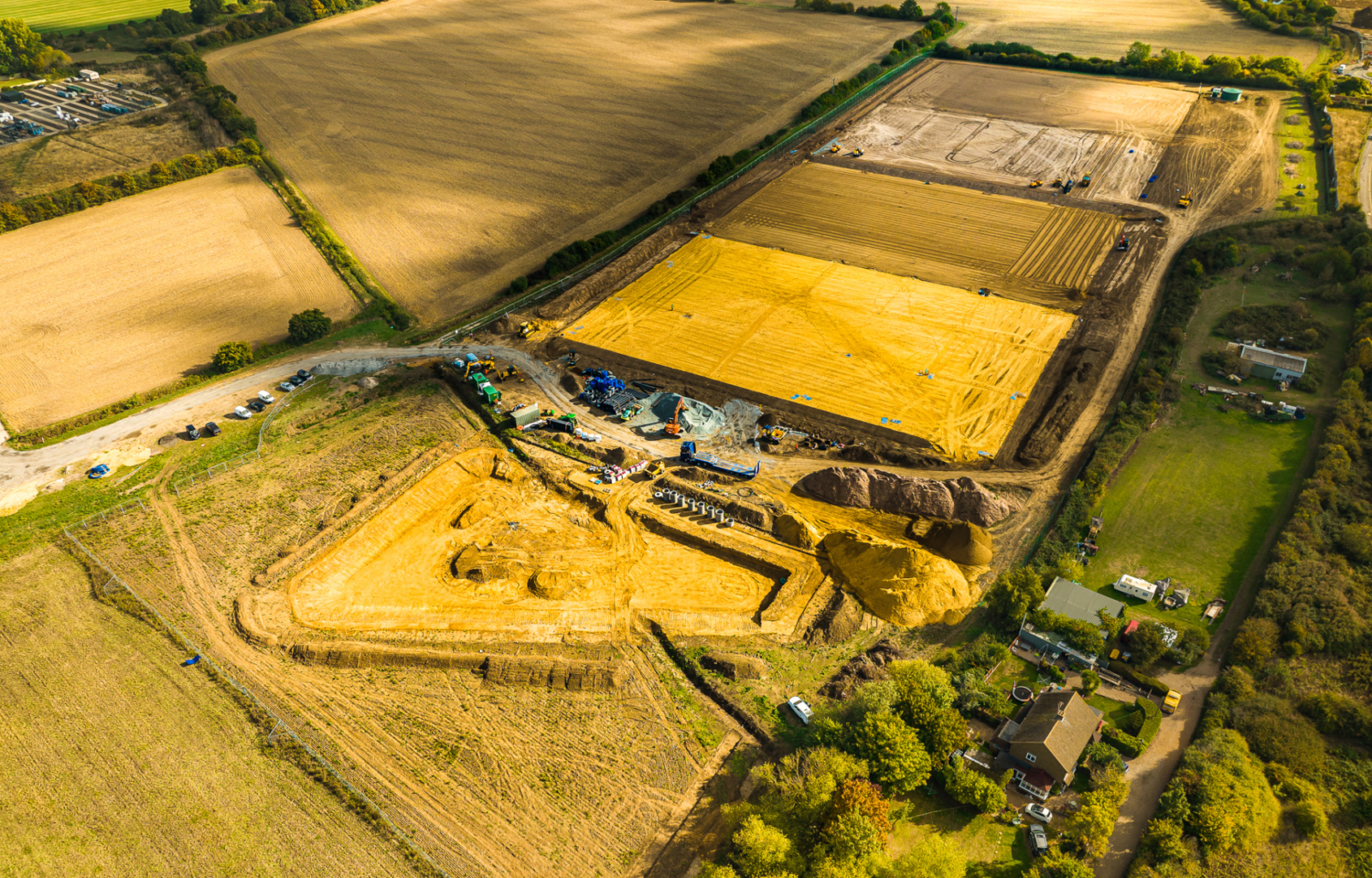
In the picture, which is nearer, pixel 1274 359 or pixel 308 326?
pixel 1274 359

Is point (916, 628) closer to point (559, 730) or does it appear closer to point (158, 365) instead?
point (559, 730)

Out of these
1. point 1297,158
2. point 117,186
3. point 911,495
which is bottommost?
point 911,495

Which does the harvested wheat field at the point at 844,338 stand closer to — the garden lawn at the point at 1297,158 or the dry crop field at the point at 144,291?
the dry crop field at the point at 144,291

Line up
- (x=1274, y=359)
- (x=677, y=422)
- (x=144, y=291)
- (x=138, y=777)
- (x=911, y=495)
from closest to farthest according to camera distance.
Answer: (x=138, y=777), (x=911, y=495), (x=677, y=422), (x=1274, y=359), (x=144, y=291)

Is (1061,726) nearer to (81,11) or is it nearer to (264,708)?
(264,708)

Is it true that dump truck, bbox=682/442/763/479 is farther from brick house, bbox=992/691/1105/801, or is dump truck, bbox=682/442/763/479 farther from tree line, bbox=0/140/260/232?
tree line, bbox=0/140/260/232

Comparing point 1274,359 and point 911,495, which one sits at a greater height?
point 1274,359

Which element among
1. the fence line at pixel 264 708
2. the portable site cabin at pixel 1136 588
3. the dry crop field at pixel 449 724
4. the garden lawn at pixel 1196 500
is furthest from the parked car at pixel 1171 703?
the fence line at pixel 264 708

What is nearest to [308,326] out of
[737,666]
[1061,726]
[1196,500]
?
[737,666]

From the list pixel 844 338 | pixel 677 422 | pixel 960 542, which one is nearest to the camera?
pixel 960 542
